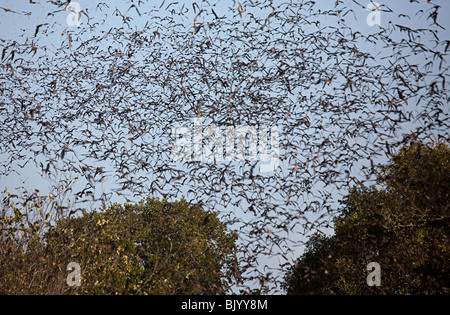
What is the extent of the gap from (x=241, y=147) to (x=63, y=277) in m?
7.27

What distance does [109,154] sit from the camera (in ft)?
46.6

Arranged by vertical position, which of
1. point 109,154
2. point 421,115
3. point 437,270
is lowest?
point 437,270

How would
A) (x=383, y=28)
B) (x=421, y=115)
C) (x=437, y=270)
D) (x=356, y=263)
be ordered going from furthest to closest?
(x=356, y=263), (x=437, y=270), (x=383, y=28), (x=421, y=115)

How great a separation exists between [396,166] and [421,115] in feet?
29.6

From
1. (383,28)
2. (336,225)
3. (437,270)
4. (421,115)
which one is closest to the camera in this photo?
(421,115)

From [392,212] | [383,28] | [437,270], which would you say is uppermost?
[383,28]

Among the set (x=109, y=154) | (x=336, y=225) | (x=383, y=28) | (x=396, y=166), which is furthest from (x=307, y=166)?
(x=336, y=225)

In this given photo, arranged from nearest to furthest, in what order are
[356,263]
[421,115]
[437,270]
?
[421,115], [437,270], [356,263]

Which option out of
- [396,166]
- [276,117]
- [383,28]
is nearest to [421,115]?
[383,28]

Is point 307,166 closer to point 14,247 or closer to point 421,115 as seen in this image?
point 421,115

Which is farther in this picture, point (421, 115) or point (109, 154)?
point (109, 154)

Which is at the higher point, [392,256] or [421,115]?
[421,115]

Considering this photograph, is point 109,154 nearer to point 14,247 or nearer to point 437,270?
point 14,247

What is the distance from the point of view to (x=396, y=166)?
21.4 meters
